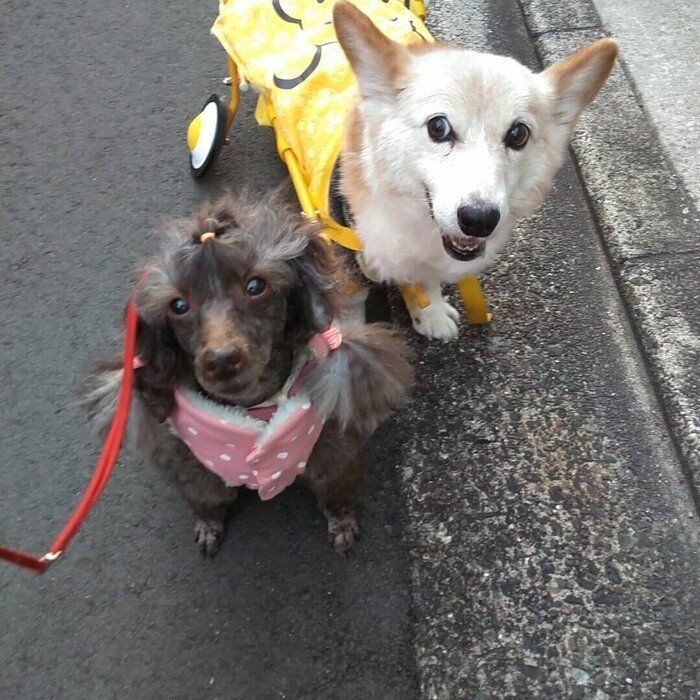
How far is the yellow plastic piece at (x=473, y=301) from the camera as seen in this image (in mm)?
2236

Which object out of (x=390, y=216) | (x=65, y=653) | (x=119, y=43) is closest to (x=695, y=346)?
(x=390, y=216)

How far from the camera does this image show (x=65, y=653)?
179 centimetres

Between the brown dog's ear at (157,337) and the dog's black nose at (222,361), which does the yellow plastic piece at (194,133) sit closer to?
the brown dog's ear at (157,337)

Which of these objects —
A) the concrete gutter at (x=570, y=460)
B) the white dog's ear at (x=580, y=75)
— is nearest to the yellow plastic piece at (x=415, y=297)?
the concrete gutter at (x=570, y=460)

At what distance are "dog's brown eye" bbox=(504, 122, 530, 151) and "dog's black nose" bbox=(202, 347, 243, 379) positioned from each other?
36.7 inches

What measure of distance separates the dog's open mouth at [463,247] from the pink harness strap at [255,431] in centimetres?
45

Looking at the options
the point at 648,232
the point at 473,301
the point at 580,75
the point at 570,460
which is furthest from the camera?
the point at 648,232

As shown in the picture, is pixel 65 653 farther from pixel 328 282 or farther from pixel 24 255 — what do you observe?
pixel 24 255

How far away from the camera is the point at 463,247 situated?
1860 mm

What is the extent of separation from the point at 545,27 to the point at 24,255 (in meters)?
2.71

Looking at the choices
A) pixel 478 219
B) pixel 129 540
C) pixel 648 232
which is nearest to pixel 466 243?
pixel 478 219

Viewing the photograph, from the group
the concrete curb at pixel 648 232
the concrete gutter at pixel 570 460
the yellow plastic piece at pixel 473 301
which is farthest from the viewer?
the yellow plastic piece at pixel 473 301

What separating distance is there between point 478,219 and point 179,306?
740 millimetres

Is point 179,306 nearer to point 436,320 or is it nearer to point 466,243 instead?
point 466,243
